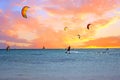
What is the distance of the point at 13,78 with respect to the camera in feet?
84.0

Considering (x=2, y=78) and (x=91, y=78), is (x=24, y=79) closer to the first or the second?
(x=2, y=78)

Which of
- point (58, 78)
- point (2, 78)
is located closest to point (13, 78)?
point (2, 78)

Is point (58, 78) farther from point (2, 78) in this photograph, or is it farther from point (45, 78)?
point (2, 78)

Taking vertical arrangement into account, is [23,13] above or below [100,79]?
above

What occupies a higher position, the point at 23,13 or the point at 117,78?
the point at 23,13

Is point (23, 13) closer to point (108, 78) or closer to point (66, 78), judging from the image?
point (66, 78)

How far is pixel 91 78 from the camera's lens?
25531 mm

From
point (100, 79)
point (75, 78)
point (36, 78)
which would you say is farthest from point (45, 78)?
point (100, 79)

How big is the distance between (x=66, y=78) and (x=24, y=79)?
3.16 meters

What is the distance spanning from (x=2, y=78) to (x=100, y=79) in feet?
24.3

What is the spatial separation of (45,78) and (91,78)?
3479 mm

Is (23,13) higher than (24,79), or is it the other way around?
(23,13)

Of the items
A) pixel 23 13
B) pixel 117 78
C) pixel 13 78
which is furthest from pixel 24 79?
pixel 117 78

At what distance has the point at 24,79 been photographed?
2484cm
